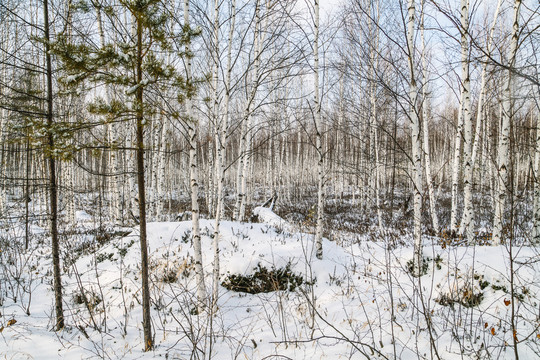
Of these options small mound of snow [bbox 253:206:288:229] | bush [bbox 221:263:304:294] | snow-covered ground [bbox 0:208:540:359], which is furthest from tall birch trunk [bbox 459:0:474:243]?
small mound of snow [bbox 253:206:288:229]

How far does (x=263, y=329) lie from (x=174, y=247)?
3175 mm

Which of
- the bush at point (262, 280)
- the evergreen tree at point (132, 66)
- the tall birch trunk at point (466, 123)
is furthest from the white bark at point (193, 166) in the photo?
the tall birch trunk at point (466, 123)

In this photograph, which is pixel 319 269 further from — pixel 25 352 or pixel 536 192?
pixel 536 192

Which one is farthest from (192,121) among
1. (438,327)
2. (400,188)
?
(400,188)

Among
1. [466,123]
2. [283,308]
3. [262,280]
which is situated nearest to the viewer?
[283,308]

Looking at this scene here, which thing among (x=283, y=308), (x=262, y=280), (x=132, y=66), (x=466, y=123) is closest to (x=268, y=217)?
(x=262, y=280)

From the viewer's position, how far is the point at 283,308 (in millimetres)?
4234

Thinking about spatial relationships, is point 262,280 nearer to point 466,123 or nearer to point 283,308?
point 283,308

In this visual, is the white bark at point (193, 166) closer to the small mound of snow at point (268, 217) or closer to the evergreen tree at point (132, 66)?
the evergreen tree at point (132, 66)

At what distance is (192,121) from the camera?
12.0 ft

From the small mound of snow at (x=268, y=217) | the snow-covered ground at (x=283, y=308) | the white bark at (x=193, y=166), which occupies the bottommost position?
the snow-covered ground at (x=283, y=308)

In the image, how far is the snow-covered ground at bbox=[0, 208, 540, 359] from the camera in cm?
323

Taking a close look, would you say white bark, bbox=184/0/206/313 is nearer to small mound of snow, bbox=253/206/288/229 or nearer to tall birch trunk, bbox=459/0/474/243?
tall birch trunk, bbox=459/0/474/243

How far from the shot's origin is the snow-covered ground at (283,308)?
3.23 meters
